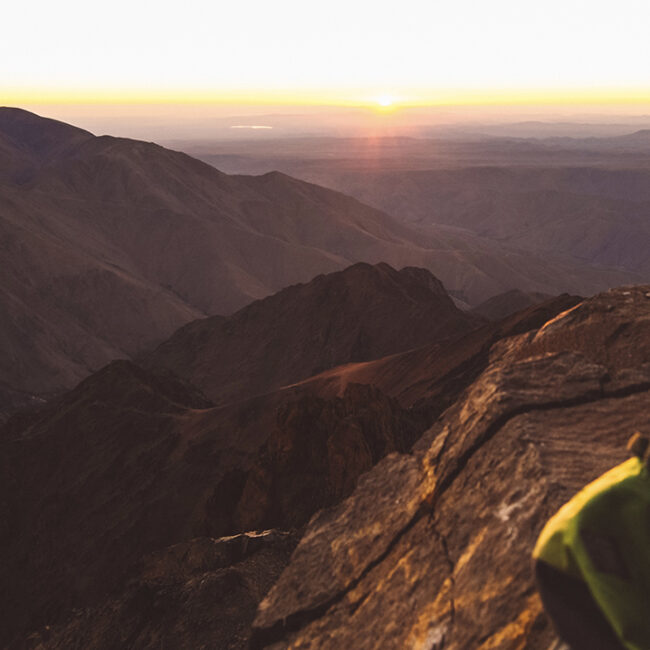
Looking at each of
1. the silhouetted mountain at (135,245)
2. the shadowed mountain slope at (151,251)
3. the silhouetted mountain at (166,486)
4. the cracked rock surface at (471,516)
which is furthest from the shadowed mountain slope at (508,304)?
the cracked rock surface at (471,516)

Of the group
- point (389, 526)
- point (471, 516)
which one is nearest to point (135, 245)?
point (389, 526)

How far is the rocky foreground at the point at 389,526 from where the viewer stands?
4562mm

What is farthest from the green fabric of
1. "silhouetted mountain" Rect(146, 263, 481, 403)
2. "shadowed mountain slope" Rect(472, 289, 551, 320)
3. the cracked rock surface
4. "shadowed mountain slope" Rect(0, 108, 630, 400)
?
"shadowed mountain slope" Rect(472, 289, 551, 320)

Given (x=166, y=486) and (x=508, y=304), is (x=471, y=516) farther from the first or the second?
(x=508, y=304)

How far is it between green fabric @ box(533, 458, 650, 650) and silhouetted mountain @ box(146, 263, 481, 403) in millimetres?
47429

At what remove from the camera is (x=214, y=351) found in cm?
6094

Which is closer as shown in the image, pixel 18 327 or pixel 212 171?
pixel 18 327

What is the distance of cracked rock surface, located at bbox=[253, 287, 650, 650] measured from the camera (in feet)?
14.2

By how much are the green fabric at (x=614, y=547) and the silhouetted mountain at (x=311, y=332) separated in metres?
47.4

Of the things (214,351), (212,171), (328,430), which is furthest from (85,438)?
(212,171)

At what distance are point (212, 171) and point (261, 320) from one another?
95.3 metres

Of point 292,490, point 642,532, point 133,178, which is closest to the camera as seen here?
point 642,532

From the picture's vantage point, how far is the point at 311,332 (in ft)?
190

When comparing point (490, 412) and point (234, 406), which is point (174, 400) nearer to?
point (234, 406)
